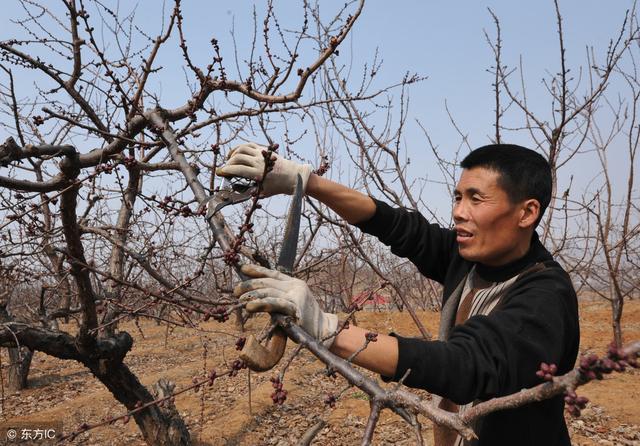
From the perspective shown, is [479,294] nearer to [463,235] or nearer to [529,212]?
[463,235]

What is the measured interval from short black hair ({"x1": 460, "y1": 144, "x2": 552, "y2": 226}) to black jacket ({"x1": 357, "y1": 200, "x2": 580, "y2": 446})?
260 mm

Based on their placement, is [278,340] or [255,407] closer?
[278,340]

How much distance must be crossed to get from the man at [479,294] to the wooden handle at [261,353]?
0.31 ft

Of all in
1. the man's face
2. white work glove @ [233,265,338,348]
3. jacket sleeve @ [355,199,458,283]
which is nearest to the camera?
white work glove @ [233,265,338,348]

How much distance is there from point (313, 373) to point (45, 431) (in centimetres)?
397

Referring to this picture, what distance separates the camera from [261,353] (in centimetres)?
122

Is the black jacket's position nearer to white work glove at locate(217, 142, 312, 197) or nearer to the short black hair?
the short black hair

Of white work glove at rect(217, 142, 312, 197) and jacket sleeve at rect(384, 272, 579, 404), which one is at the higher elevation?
white work glove at rect(217, 142, 312, 197)

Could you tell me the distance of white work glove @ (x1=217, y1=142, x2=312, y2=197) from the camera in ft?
6.27

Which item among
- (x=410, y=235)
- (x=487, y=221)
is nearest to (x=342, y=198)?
(x=410, y=235)

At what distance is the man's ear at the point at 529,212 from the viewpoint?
1.86 meters

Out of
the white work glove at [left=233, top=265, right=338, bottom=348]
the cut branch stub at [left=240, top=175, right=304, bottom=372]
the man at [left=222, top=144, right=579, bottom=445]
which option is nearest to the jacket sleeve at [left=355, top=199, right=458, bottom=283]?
the man at [left=222, top=144, right=579, bottom=445]

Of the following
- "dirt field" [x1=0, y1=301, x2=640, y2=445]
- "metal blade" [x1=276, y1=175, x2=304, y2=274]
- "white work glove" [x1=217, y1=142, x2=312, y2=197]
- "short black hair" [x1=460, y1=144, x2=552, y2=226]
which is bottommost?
"dirt field" [x1=0, y1=301, x2=640, y2=445]

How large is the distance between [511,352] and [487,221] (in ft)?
2.11
